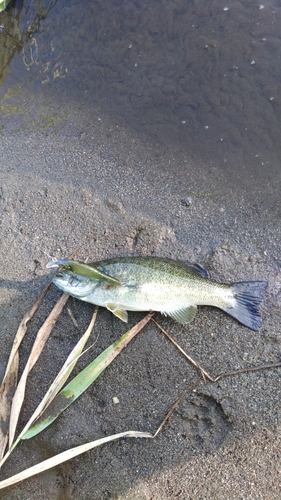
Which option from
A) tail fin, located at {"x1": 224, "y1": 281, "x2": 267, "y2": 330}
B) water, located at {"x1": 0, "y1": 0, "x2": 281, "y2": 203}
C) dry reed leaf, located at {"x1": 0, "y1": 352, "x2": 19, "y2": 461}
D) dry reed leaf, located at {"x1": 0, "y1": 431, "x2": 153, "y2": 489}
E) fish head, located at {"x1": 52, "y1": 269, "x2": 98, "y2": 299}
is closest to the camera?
dry reed leaf, located at {"x1": 0, "y1": 431, "x2": 153, "y2": 489}

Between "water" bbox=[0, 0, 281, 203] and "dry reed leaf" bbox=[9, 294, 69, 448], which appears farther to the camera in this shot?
"water" bbox=[0, 0, 281, 203]

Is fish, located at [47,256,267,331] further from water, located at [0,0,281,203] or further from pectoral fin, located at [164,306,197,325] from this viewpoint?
water, located at [0,0,281,203]

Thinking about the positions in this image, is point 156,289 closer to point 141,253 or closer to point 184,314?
point 184,314

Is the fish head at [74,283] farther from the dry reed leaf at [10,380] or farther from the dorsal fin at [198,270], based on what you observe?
the dorsal fin at [198,270]

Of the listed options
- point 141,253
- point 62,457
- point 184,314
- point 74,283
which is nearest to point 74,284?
point 74,283

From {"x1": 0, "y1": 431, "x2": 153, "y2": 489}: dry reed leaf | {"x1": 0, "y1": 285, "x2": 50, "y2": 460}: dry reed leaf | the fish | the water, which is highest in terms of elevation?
the water

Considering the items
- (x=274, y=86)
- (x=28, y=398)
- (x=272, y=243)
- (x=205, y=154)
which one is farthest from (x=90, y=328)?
(x=274, y=86)

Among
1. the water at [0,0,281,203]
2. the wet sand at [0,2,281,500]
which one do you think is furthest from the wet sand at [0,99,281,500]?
the water at [0,0,281,203]

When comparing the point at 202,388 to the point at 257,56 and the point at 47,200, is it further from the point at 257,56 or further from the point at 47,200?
the point at 257,56
